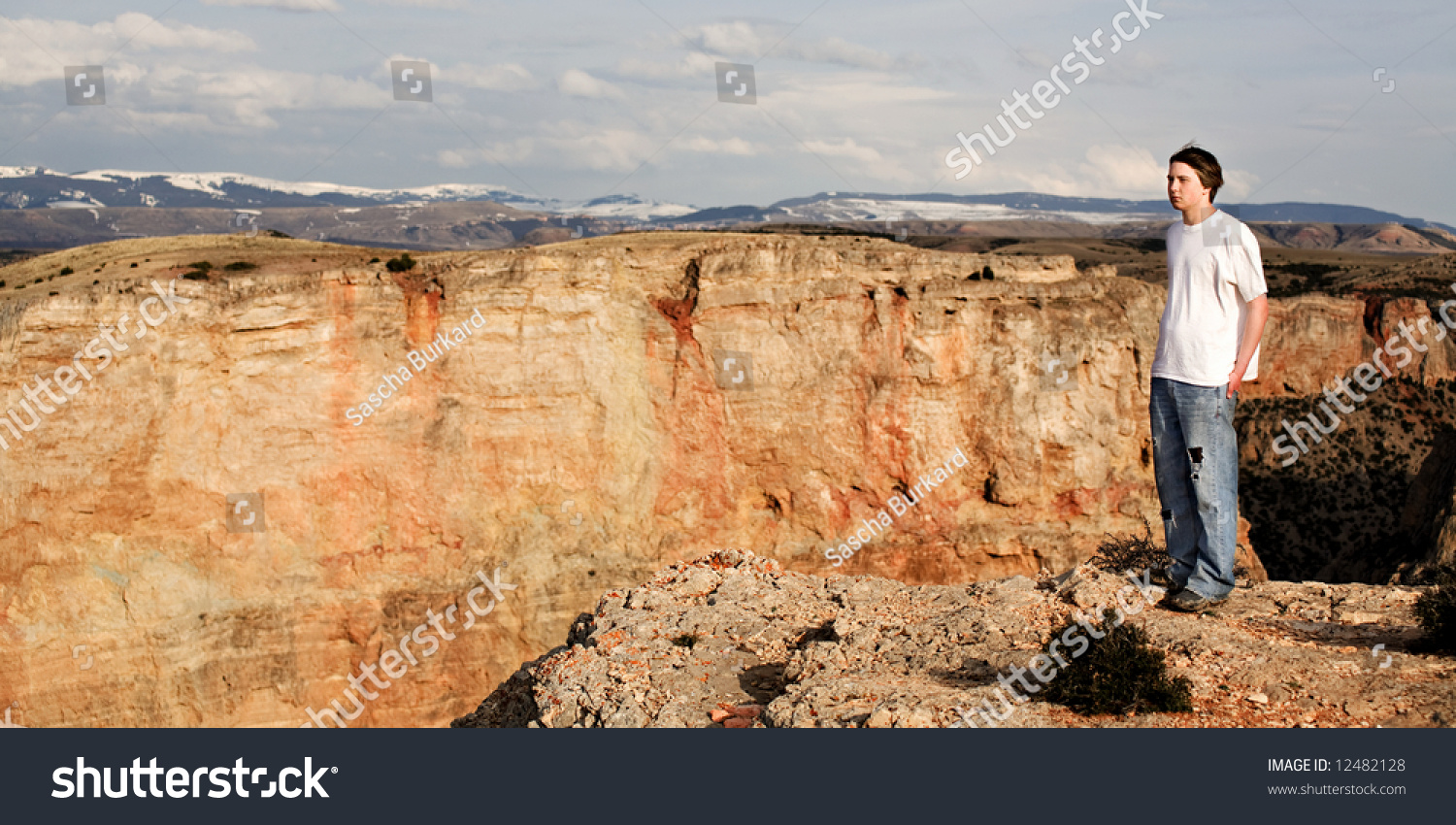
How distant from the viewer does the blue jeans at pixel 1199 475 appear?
9.12 metres

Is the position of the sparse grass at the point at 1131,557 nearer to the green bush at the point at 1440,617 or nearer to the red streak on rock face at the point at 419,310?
the green bush at the point at 1440,617

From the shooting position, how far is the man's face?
905cm

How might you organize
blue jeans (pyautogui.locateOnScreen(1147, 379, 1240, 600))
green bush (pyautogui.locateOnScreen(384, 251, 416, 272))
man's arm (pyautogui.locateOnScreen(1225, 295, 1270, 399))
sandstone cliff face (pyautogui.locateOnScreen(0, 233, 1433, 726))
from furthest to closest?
1. green bush (pyautogui.locateOnScreen(384, 251, 416, 272))
2. sandstone cliff face (pyautogui.locateOnScreen(0, 233, 1433, 726))
3. blue jeans (pyautogui.locateOnScreen(1147, 379, 1240, 600))
4. man's arm (pyautogui.locateOnScreen(1225, 295, 1270, 399))

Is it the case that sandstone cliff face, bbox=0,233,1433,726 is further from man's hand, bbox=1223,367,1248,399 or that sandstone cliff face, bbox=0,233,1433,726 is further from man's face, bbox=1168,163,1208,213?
man's hand, bbox=1223,367,1248,399

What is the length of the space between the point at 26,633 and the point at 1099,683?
90.8 feet

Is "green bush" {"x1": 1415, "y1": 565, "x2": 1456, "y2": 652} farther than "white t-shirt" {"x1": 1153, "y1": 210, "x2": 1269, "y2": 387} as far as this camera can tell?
Yes

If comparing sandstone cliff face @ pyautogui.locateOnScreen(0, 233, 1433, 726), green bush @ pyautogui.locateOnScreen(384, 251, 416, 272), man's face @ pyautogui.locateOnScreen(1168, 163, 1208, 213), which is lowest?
sandstone cliff face @ pyautogui.locateOnScreen(0, 233, 1433, 726)

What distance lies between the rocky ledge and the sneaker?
0.52 ft

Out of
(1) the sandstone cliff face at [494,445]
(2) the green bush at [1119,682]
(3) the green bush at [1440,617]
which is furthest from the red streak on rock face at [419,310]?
(3) the green bush at [1440,617]

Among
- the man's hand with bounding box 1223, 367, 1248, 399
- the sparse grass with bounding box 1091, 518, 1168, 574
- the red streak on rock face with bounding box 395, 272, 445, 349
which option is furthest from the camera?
the red streak on rock face with bounding box 395, 272, 445, 349

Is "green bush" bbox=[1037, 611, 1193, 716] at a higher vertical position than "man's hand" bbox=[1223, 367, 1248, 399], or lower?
lower

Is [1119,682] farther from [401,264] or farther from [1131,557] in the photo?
[401,264]

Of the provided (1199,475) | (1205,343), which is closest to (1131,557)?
(1199,475)

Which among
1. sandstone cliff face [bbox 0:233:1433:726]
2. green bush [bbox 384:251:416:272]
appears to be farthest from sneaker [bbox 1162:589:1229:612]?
green bush [bbox 384:251:416:272]
